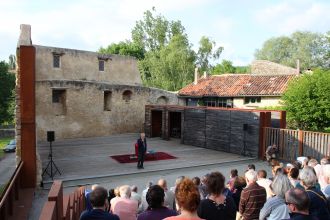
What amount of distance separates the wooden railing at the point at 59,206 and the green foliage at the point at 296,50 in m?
47.4

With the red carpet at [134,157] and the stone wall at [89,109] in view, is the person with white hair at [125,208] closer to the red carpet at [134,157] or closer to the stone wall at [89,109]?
the red carpet at [134,157]

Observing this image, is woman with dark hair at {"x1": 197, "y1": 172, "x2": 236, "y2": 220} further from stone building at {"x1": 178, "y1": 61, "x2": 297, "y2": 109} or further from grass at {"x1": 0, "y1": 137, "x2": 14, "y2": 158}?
grass at {"x1": 0, "y1": 137, "x2": 14, "y2": 158}

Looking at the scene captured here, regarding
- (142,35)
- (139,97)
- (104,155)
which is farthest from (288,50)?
(104,155)

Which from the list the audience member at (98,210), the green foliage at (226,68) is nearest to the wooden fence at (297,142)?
the audience member at (98,210)

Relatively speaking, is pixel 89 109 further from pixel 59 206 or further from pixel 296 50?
pixel 296 50

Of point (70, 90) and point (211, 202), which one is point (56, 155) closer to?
point (70, 90)

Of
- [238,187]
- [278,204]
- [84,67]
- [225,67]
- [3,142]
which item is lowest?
[3,142]

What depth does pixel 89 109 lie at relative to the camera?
26.6 meters

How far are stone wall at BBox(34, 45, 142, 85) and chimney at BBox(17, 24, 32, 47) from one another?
11.3 metres

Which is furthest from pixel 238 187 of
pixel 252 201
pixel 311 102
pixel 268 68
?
pixel 268 68

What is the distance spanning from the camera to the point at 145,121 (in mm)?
27250

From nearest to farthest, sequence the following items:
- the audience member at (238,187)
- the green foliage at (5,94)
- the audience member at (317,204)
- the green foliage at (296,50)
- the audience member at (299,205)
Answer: the audience member at (299,205)
the audience member at (317,204)
the audience member at (238,187)
the green foliage at (5,94)
the green foliage at (296,50)

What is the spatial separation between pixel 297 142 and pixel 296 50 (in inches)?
1815

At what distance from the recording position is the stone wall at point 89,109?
24.8m
